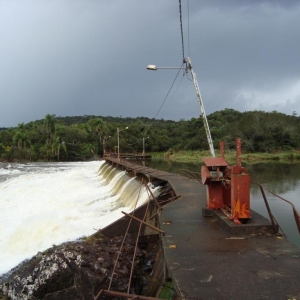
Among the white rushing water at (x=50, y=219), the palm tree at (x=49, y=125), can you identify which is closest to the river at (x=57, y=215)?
the white rushing water at (x=50, y=219)

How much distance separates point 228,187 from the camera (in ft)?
19.5

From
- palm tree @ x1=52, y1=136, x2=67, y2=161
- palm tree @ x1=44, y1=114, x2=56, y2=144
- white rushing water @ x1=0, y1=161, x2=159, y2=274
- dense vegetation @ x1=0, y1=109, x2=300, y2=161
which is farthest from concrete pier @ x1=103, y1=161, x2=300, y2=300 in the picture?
palm tree @ x1=44, y1=114, x2=56, y2=144

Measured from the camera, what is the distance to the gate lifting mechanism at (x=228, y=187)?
4.90 meters

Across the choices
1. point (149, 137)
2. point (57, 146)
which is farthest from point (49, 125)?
point (149, 137)

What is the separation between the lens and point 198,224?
563 centimetres

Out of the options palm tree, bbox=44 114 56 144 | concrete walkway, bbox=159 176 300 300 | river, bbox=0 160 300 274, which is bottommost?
river, bbox=0 160 300 274

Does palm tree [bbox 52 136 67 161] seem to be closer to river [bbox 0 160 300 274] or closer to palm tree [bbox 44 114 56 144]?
palm tree [bbox 44 114 56 144]

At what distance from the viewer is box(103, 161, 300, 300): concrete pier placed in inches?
120

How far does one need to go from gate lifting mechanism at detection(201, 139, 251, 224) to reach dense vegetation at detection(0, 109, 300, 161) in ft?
175

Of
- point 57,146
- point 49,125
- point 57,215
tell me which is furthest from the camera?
point 49,125

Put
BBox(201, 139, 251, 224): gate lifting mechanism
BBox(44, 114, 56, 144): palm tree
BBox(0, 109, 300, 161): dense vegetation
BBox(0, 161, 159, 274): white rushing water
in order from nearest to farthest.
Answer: BBox(201, 139, 251, 224): gate lifting mechanism → BBox(0, 161, 159, 274): white rushing water → BBox(0, 109, 300, 161): dense vegetation → BBox(44, 114, 56, 144): palm tree

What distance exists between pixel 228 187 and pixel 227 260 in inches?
90.3

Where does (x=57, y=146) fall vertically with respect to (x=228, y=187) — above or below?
above

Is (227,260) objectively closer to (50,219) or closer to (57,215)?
(50,219)
